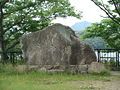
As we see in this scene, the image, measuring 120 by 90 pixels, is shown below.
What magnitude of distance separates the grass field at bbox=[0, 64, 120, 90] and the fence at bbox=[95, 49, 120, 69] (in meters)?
4.43

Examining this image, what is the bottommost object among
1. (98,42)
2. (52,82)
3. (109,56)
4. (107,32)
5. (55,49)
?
(52,82)

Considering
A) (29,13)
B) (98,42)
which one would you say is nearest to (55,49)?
(29,13)

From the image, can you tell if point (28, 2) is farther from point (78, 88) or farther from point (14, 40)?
point (78, 88)

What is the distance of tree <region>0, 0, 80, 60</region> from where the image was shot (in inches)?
781

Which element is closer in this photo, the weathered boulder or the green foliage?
the weathered boulder

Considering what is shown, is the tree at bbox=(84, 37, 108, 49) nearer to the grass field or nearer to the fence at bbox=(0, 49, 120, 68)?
the fence at bbox=(0, 49, 120, 68)

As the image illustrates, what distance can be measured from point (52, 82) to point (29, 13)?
305 inches

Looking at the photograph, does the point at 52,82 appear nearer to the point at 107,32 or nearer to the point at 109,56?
the point at 107,32

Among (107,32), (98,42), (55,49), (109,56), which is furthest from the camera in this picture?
(98,42)

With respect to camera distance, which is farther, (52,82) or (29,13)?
(29,13)

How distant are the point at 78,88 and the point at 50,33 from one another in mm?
6279

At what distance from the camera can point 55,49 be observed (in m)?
17.4

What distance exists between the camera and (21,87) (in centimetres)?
1155

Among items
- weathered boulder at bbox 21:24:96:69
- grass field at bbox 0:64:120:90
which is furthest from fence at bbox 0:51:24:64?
grass field at bbox 0:64:120:90
